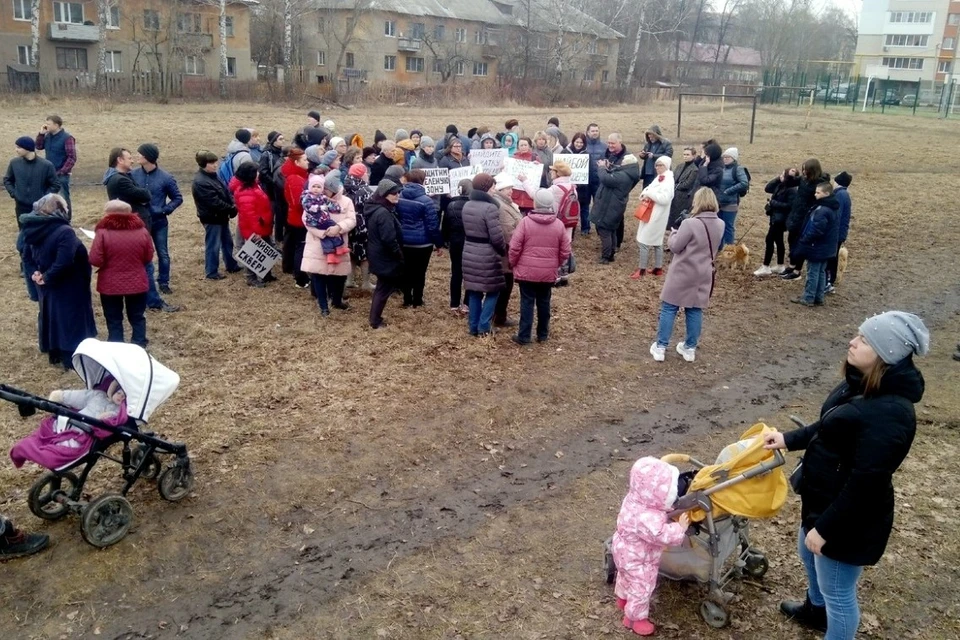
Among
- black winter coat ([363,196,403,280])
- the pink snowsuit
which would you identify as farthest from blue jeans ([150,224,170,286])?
the pink snowsuit

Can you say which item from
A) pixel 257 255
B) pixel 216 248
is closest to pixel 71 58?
pixel 216 248

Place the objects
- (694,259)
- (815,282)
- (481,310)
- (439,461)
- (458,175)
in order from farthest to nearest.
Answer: (458,175), (815,282), (481,310), (694,259), (439,461)

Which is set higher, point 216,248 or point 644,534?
point 216,248

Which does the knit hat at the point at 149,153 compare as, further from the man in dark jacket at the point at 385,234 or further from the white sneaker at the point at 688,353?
the white sneaker at the point at 688,353

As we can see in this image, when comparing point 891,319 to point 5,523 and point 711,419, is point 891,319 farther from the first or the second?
point 5,523

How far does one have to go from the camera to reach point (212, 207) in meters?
10.5

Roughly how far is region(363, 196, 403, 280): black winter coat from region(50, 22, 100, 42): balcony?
45.3 m

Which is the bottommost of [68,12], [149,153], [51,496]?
[51,496]

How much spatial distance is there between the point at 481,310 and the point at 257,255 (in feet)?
11.9

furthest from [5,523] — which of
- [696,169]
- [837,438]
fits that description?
[696,169]

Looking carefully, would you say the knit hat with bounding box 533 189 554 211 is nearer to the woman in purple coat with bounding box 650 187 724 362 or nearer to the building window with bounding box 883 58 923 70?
the woman in purple coat with bounding box 650 187 724 362

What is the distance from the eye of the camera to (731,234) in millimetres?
13531

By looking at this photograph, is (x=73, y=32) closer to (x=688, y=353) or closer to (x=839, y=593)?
(x=688, y=353)

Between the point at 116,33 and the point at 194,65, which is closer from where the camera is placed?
the point at 116,33
